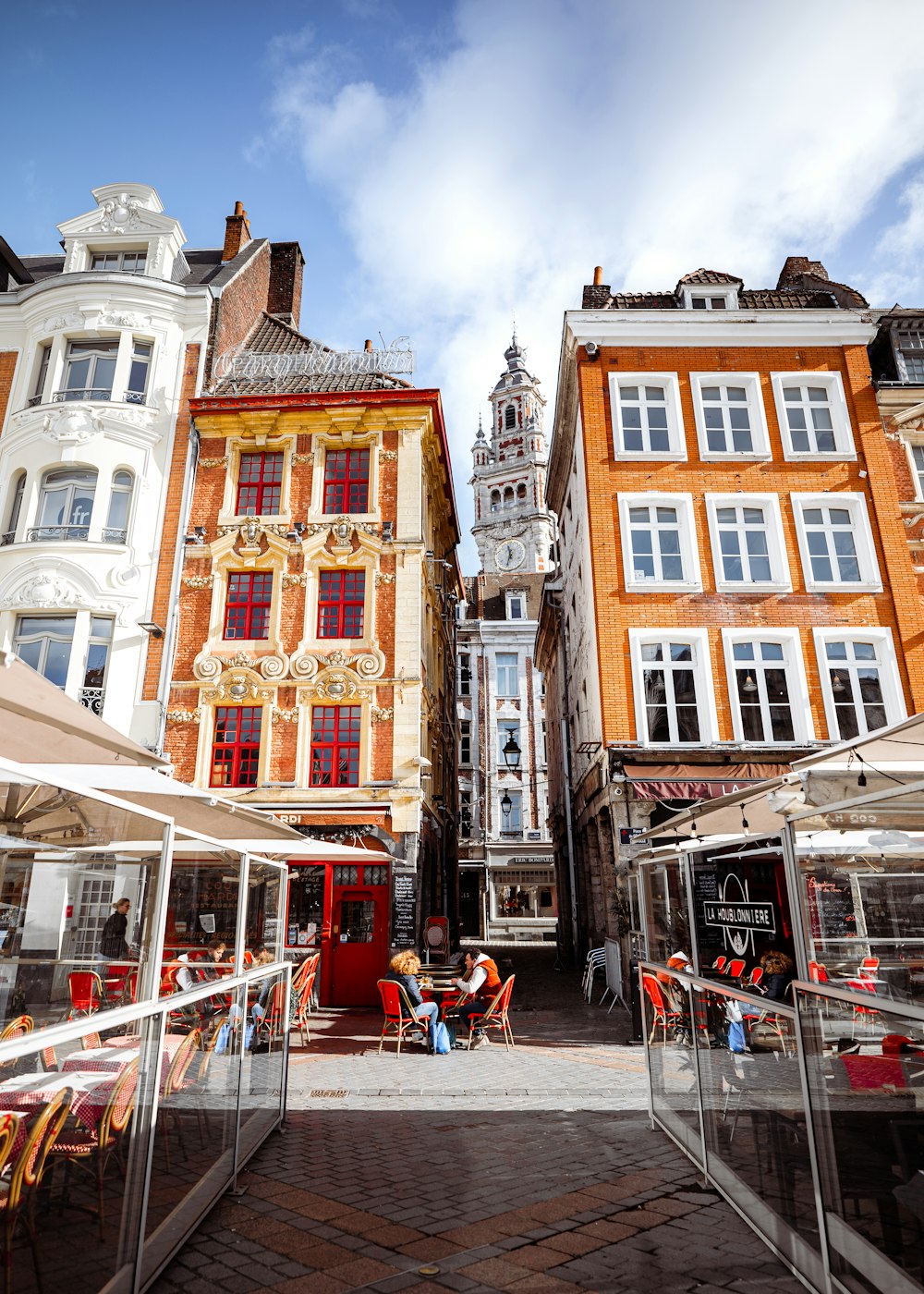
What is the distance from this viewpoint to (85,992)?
4.46 m

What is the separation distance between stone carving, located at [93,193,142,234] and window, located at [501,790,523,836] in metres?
35.3

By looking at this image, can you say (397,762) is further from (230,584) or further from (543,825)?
(543,825)

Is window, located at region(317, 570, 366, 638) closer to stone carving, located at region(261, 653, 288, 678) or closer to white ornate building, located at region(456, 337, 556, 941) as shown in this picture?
stone carving, located at region(261, 653, 288, 678)

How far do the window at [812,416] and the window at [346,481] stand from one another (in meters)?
10.4

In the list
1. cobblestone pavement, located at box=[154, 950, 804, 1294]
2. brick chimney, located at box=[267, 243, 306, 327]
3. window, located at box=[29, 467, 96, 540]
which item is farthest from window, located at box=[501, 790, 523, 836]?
cobblestone pavement, located at box=[154, 950, 804, 1294]

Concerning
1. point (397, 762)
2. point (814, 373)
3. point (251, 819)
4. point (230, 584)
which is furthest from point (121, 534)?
point (814, 373)

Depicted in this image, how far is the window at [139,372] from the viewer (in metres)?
20.7

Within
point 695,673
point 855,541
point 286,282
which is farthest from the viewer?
point 286,282

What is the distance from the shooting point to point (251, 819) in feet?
21.1

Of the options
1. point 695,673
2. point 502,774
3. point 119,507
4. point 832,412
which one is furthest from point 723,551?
point 502,774

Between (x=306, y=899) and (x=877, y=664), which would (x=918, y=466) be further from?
(x=306, y=899)

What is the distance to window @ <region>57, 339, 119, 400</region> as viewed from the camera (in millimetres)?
20453

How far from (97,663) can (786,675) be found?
15.8 meters

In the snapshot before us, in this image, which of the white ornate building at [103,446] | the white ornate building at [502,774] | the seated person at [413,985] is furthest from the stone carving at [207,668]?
the white ornate building at [502,774]
